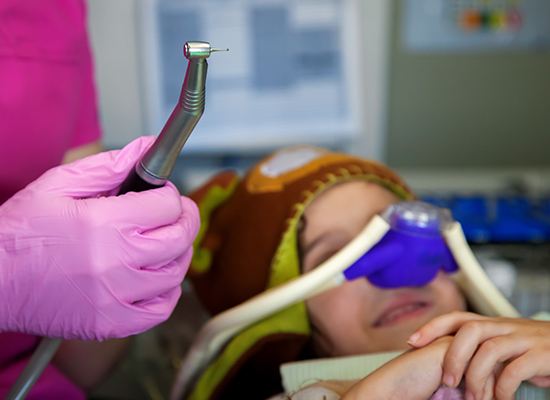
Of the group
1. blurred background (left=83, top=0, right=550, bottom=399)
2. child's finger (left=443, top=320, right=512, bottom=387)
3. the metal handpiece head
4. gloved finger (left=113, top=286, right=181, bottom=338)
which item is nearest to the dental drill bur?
the metal handpiece head

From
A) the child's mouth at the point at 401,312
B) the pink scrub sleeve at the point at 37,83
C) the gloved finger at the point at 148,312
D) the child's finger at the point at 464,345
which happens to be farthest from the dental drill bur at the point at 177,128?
the child's mouth at the point at 401,312

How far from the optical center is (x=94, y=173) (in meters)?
0.67

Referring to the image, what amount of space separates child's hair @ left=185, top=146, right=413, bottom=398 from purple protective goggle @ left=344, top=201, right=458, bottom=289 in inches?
4.8

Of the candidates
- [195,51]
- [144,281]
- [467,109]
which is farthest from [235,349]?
[467,109]

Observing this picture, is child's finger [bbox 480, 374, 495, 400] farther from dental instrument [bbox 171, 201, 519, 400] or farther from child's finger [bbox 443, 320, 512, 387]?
dental instrument [bbox 171, 201, 519, 400]

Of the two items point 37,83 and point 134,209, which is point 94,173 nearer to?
point 134,209

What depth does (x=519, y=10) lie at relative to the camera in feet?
5.63

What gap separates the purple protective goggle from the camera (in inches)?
36.3

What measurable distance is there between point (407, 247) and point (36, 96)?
571 mm

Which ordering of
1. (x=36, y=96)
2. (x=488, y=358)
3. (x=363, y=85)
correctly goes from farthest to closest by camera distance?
(x=363, y=85) < (x=36, y=96) < (x=488, y=358)

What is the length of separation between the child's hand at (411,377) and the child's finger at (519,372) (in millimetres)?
62

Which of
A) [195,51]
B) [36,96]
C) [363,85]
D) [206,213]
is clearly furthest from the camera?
[363,85]

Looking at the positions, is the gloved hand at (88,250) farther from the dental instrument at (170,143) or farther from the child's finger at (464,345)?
the child's finger at (464,345)

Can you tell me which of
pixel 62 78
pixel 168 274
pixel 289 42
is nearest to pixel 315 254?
pixel 168 274
